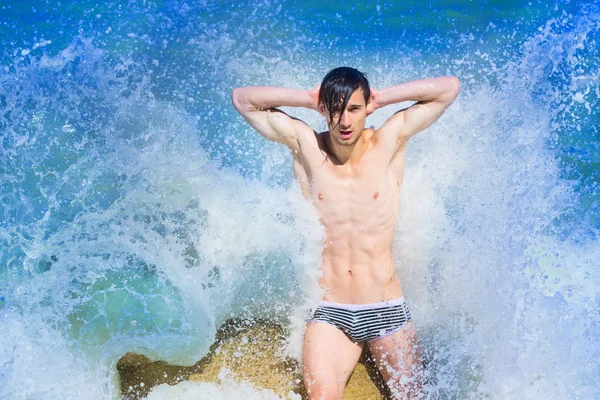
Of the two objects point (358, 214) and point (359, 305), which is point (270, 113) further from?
point (359, 305)

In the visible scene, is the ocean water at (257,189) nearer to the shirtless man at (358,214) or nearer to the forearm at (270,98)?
the shirtless man at (358,214)

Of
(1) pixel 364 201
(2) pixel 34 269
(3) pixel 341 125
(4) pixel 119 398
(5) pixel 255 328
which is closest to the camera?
(3) pixel 341 125

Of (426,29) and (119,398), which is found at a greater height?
(426,29)

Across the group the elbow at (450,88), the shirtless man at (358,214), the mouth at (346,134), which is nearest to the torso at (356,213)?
the shirtless man at (358,214)

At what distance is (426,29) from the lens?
6.01 m

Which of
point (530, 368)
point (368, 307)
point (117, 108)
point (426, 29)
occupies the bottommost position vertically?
point (530, 368)

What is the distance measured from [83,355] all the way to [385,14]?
4.31m

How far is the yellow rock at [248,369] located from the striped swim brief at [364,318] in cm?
42

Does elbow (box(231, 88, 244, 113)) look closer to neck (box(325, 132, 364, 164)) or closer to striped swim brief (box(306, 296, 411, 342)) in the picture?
neck (box(325, 132, 364, 164))

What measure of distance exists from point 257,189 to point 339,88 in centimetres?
151

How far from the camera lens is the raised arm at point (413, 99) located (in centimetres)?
329

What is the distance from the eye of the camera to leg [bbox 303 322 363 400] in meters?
3.19

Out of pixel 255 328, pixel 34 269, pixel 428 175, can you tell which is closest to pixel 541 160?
pixel 428 175

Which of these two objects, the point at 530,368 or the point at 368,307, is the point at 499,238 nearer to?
the point at 530,368
